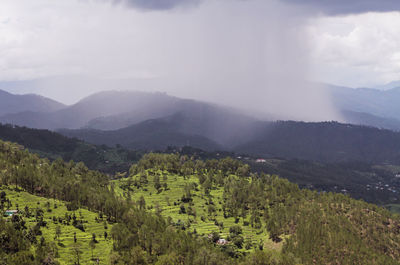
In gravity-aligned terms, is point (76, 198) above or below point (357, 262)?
above

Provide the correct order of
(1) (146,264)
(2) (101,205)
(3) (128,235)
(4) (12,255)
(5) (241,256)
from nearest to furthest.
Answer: (4) (12,255)
(1) (146,264)
(3) (128,235)
(5) (241,256)
(2) (101,205)

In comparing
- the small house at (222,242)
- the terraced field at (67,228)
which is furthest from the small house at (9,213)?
the small house at (222,242)

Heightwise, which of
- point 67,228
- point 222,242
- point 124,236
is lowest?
point 222,242

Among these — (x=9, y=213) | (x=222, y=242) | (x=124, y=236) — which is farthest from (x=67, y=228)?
(x=222, y=242)

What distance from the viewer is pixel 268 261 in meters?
144

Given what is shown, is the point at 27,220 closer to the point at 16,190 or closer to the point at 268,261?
the point at 16,190

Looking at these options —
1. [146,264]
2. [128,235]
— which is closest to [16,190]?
[128,235]

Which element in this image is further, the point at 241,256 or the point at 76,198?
the point at 76,198

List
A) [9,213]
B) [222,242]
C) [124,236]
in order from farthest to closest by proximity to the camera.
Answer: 1. [222,242]
2. [9,213]
3. [124,236]

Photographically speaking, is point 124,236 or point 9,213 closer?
point 124,236

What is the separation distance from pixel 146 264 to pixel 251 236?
7561 cm

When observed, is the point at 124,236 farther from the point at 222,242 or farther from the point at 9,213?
the point at 222,242

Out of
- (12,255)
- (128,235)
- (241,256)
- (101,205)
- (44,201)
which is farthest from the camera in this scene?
(101,205)

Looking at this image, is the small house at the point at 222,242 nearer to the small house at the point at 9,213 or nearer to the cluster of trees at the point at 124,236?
the cluster of trees at the point at 124,236
